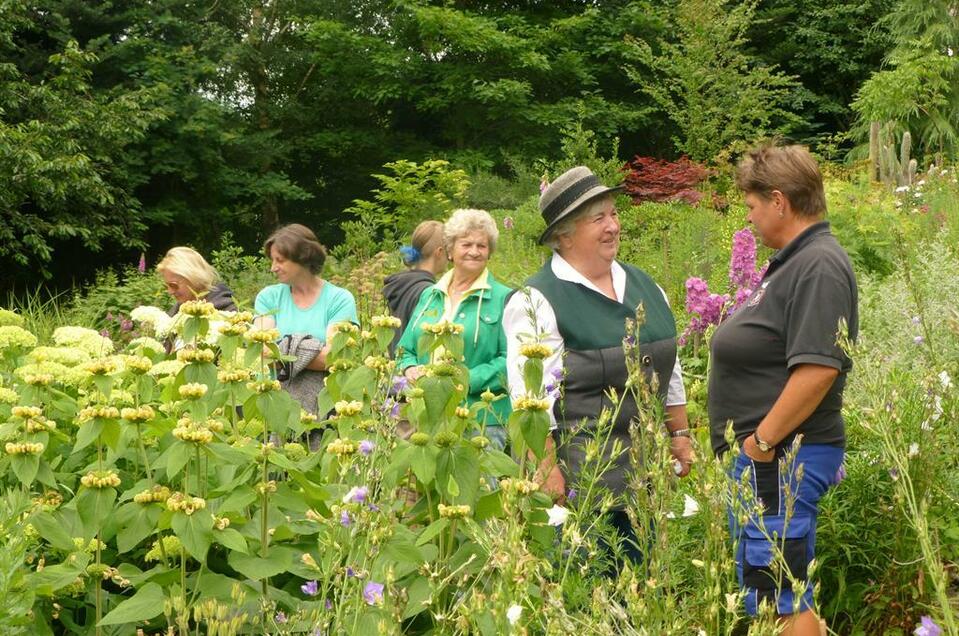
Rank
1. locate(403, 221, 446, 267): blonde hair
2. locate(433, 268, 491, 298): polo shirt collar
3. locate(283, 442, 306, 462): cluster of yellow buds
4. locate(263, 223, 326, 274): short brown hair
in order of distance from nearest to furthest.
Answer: locate(283, 442, 306, 462): cluster of yellow buds
locate(433, 268, 491, 298): polo shirt collar
locate(263, 223, 326, 274): short brown hair
locate(403, 221, 446, 267): blonde hair

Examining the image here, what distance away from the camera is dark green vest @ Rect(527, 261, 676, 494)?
9.86ft

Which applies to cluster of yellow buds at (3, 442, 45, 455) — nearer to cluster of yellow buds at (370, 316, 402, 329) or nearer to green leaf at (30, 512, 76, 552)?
green leaf at (30, 512, 76, 552)

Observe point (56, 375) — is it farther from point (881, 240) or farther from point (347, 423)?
point (881, 240)

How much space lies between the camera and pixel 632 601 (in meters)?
1.37

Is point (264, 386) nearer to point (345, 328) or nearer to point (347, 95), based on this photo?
point (345, 328)

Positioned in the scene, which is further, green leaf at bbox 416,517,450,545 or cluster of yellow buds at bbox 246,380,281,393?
cluster of yellow buds at bbox 246,380,281,393

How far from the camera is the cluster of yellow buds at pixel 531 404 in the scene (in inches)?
86.7

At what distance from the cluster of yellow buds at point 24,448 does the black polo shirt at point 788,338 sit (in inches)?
70.4

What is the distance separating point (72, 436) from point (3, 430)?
0.61 meters

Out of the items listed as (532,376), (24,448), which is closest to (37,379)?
(24,448)

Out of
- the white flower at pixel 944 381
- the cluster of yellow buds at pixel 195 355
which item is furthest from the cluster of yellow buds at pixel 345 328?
the white flower at pixel 944 381

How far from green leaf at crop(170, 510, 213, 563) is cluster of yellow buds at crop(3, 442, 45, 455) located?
36 centimetres

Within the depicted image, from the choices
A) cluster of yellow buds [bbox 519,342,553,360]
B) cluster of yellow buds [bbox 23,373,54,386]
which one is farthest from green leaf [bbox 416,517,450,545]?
cluster of yellow buds [bbox 23,373,54,386]

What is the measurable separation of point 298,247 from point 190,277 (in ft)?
1.95
